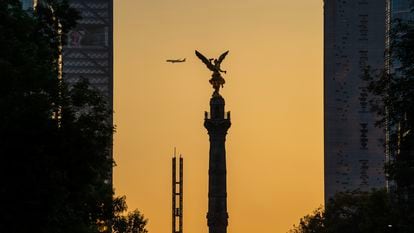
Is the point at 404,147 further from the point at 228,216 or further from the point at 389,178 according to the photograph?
the point at 228,216

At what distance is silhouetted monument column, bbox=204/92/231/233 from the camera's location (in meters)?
191

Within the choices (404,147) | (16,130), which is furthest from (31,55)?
(404,147)

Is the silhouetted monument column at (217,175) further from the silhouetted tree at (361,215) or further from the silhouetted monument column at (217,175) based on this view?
the silhouetted tree at (361,215)

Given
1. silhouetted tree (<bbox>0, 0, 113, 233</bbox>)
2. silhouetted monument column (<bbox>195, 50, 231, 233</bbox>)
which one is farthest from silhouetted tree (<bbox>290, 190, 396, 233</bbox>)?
silhouetted tree (<bbox>0, 0, 113, 233</bbox>)

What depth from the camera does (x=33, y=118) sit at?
270ft

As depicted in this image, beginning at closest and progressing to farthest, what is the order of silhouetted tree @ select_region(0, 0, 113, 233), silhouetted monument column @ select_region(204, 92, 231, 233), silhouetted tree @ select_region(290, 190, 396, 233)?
silhouetted tree @ select_region(0, 0, 113, 233), silhouetted tree @ select_region(290, 190, 396, 233), silhouetted monument column @ select_region(204, 92, 231, 233)

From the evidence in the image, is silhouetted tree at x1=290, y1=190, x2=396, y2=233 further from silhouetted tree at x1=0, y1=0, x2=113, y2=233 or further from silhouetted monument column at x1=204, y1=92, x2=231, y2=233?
silhouetted tree at x1=0, y1=0, x2=113, y2=233

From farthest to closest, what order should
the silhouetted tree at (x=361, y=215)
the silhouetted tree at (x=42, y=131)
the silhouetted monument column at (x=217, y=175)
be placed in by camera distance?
1. the silhouetted monument column at (x=217, y=175)
2. the silhouetted tree at (x=361, y=215)
3. the silhouetted tree at (x=42, y=131)

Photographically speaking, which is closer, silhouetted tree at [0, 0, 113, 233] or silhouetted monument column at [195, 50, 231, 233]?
silhouetted tree at [0, 0, 113, 233]

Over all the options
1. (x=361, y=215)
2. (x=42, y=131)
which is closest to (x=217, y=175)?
(x=361, y=215)

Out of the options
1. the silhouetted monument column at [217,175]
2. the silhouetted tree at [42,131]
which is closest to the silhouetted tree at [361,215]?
the silhouetted monument column at [217,175]

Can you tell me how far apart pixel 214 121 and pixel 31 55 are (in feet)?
353

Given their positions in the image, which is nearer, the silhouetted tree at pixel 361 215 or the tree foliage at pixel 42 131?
the tree foliage at pixel 42 131

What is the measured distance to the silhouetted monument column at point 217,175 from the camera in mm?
191250
